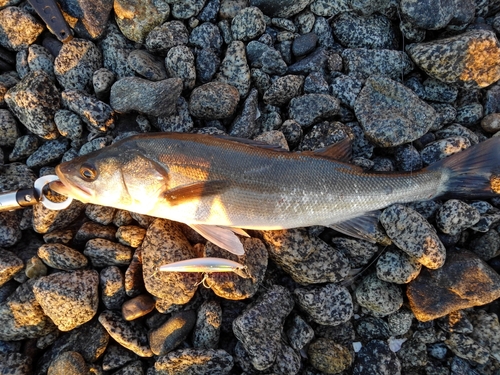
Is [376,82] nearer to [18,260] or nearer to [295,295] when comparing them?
[295,295]

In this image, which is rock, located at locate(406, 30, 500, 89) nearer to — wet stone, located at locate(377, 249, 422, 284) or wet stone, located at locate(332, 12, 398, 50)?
wet stone, located at locate(332, 12, 398, 50)

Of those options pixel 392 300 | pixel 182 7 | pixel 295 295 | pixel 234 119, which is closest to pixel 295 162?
pixel 234 119

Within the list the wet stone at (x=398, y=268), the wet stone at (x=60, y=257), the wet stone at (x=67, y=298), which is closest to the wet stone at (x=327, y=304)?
the wet stone at (x=398, y=268)

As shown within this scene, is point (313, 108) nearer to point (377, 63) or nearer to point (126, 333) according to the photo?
point (377, 63)

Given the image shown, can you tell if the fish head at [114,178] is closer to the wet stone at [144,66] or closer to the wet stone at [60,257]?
the wet stone at [60,257]

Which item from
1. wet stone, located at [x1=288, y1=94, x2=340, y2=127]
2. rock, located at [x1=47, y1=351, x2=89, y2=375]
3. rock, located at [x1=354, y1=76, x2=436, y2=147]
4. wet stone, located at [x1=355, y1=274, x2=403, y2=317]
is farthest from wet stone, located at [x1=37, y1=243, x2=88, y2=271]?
rock, located at [x1=354, y1=76, x2=436, y2=147]

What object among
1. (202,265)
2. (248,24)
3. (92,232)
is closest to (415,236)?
(202,265)
